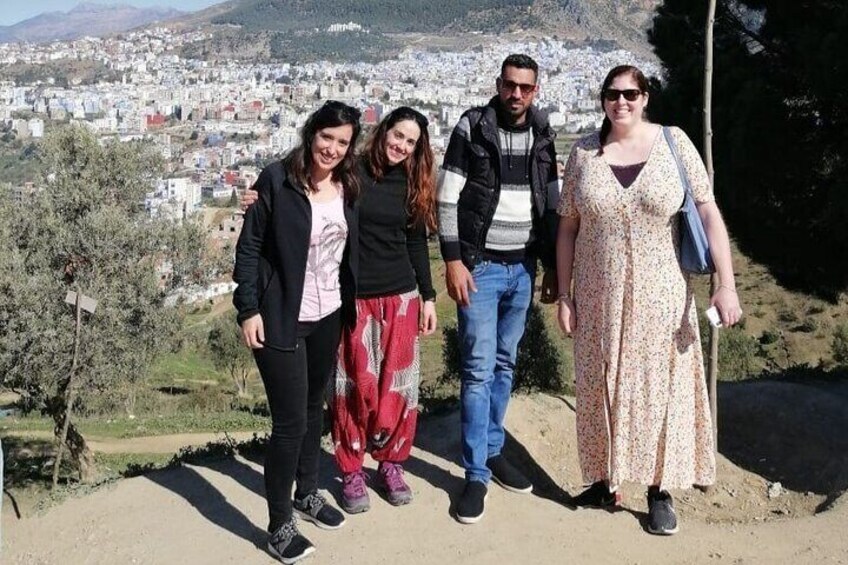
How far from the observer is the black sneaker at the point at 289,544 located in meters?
3.87

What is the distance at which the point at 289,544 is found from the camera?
153 inches

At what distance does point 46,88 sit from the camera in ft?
534

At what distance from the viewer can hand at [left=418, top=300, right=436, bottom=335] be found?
427 centimetres

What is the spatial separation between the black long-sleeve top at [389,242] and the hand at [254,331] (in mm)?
606

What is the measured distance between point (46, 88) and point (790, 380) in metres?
175

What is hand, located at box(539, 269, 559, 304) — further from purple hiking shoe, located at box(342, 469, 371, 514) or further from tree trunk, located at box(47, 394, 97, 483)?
tree trunk, located at box(47, 394, 97, 483)

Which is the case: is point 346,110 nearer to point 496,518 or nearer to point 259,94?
point 496,518

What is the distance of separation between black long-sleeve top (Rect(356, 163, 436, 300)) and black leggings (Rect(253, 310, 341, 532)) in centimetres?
30

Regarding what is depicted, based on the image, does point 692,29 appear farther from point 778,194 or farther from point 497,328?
point 497,328

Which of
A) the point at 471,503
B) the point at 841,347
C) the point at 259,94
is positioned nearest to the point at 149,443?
the point at 841,347

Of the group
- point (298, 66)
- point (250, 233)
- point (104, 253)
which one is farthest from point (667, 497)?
point (298, 66)

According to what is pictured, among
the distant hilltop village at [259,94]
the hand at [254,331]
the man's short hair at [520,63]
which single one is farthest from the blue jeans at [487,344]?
the distant hilltop village at [259,94]

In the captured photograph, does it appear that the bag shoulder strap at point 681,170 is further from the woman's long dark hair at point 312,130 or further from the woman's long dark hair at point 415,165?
the woman's long dark hair at point 312,130

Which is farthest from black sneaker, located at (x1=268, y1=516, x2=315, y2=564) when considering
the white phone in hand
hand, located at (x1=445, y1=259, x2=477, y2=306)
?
the white phone in hand
